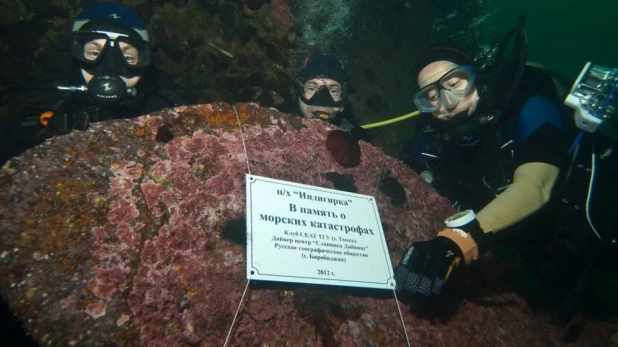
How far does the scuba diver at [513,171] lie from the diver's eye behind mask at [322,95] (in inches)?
53.3

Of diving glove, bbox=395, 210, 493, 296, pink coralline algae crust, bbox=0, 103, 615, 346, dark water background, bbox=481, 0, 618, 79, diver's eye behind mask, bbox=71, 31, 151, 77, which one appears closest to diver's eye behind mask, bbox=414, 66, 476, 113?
diving glove, bbox=395, 210, 493, 296

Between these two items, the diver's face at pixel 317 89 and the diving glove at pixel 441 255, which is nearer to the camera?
the diving glove at pixel 441 255

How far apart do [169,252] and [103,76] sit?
265 cm

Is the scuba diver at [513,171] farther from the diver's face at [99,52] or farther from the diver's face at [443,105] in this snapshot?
the diver's face at [99,52]

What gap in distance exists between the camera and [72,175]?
6.05 feet

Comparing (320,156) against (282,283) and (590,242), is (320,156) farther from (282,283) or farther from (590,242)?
(590,242)

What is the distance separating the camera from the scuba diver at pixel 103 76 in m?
3.20

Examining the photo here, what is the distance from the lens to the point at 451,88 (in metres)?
4.08

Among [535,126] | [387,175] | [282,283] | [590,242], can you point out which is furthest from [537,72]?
[282,283]

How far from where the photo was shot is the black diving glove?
230 cm

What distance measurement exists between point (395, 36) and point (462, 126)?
6466mm

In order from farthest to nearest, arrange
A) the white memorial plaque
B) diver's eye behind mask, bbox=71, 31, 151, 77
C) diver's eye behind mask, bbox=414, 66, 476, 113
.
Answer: diver's eye behind mask, bbox=414, 66, 476, 113 → diver's eye behind mask, bbox=71, 31, 151, 77 → the white memorial plaque

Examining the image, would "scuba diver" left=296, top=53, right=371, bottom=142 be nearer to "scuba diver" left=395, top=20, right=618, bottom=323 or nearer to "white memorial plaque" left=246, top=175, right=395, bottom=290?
"scuba diver" left=395, top=20, right=618, bottom=323

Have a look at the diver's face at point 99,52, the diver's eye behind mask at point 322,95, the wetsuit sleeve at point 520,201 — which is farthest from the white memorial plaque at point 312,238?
the diver's face at point 99,52
